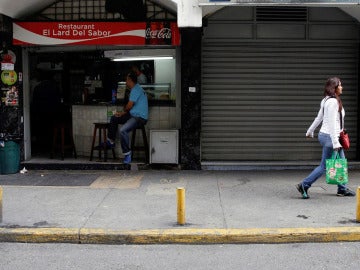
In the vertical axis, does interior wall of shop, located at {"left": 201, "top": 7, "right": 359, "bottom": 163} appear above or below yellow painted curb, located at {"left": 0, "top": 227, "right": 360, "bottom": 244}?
above

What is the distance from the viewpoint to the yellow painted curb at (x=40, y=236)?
6617 millimetres

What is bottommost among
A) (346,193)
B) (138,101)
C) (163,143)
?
(346,193)

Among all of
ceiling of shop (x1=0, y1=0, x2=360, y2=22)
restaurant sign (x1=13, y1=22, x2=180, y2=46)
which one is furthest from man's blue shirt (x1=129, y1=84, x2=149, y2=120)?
ceiling of shop (x1=0, y1=0, x2=360, y2=22)

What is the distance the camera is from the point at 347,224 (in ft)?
22.6

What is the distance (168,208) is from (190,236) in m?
1.33

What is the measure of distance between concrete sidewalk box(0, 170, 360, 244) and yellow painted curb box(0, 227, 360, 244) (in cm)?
1

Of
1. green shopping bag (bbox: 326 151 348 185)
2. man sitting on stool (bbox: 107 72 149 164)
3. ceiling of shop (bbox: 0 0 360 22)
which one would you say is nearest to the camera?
green shopping bag (bbox: 326 151 348 185)

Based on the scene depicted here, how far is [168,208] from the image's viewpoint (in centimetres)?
786

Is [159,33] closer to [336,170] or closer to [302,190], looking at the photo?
[302,190]

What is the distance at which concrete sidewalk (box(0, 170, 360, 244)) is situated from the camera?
6605 millimetres

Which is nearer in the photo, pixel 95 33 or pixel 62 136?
pixel 95 33

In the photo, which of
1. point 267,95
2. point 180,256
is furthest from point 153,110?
point 180,256

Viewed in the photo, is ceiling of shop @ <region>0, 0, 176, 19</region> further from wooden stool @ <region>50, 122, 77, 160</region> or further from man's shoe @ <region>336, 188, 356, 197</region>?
man's shoe @ <region>336, 188, 356, 197</region>

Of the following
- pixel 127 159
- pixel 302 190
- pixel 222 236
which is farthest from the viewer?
pixel 127 159
